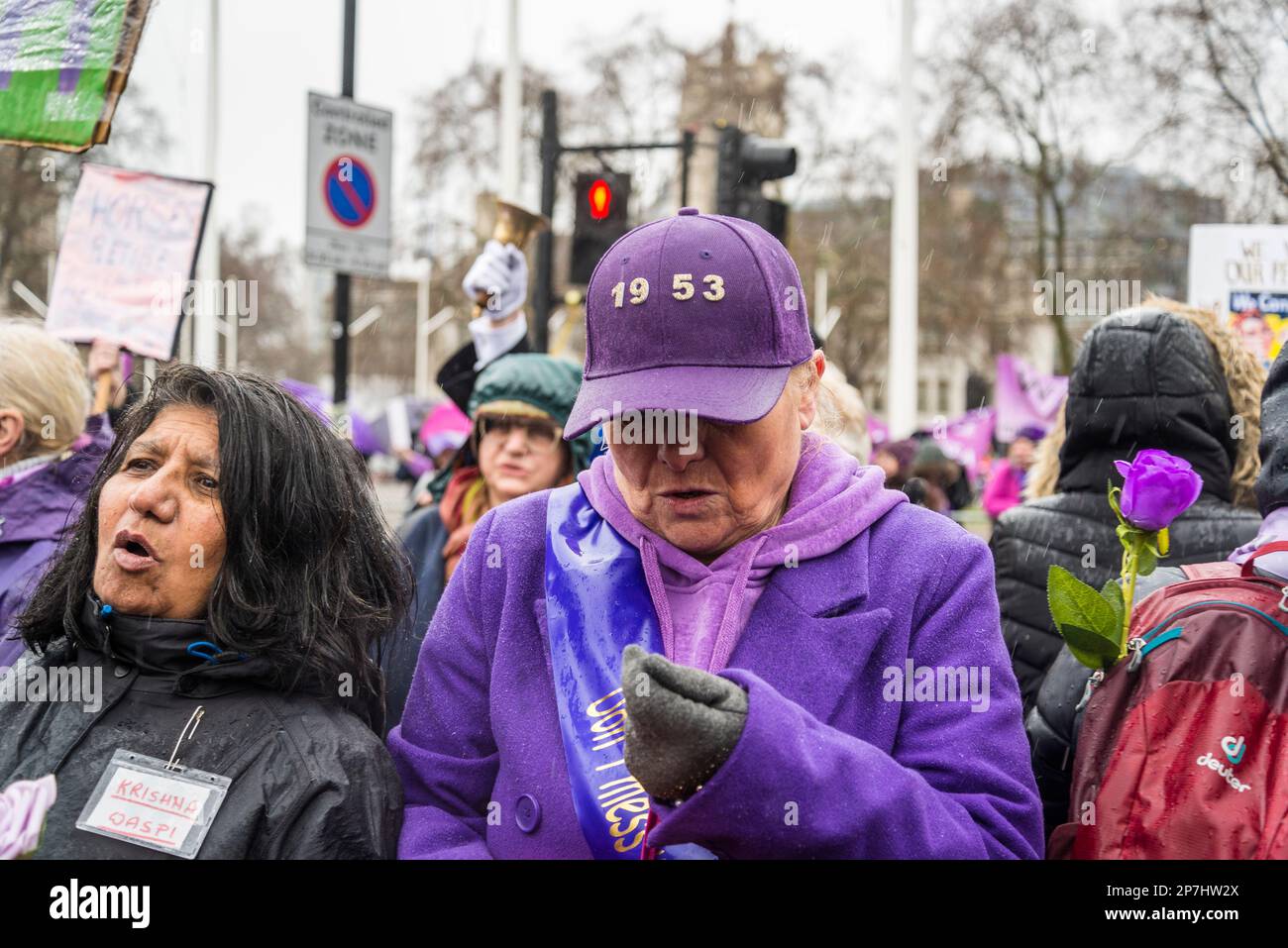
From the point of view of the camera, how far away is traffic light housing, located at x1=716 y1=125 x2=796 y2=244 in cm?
937

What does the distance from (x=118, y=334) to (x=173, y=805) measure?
3142 millimetres

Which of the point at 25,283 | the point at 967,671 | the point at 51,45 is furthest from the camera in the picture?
the point at 25,283

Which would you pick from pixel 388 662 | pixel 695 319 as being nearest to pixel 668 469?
pixel 695 319

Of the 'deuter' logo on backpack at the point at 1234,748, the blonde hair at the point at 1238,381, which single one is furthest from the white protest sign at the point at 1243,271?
the 'deuter' logo on backpack at the point at 1234,748

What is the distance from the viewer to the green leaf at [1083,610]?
2.22 m

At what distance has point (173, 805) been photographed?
6.98 ft

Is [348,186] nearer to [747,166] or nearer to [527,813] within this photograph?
[747,166]

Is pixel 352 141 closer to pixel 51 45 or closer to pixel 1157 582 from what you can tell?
pixel 51 45

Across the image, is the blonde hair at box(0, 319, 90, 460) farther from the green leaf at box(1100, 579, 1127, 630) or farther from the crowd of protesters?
the green leaf at box(1100, 579, 1127, 630)

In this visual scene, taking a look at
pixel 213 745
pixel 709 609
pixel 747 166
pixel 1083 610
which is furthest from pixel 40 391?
pixel 747 166

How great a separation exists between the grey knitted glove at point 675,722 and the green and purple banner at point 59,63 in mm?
2160

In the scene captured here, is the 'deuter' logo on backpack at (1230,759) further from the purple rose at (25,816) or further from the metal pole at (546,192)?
the metal pole at (546,192)

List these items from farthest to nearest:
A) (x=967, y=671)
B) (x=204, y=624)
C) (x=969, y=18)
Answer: (x=969, y=18), (x=204, y=624), (x=967, y=671)

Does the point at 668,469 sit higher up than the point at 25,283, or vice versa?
the point at 25,283
